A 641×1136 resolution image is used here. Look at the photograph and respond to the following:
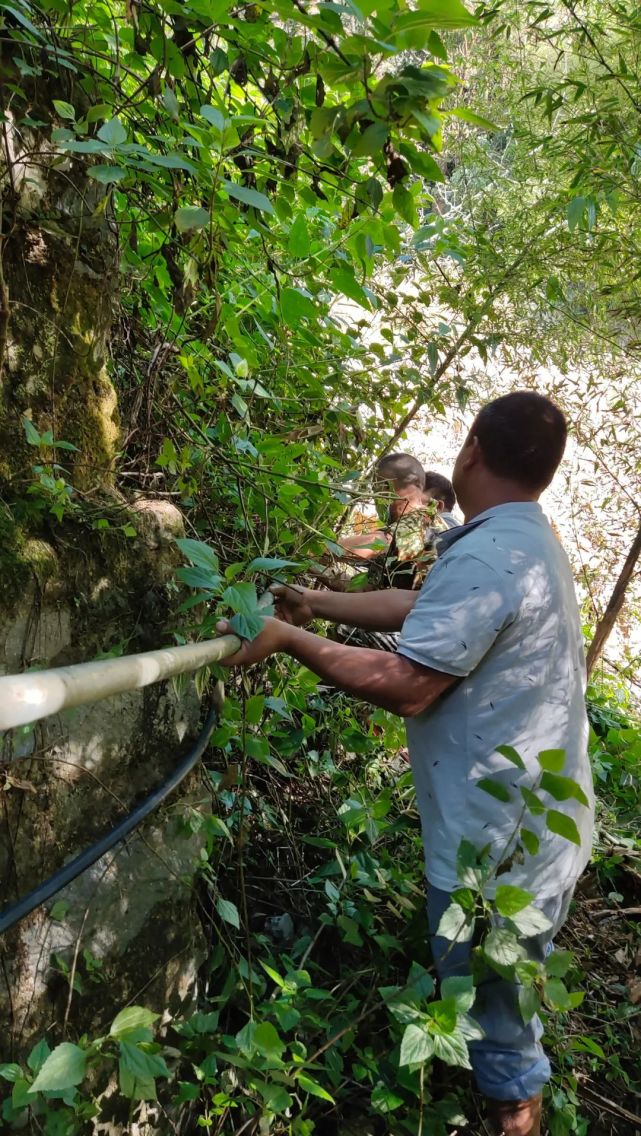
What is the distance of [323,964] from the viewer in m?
2.26

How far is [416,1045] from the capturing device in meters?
1.39

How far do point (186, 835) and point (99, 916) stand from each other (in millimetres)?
279

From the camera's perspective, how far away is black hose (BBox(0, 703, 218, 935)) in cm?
117

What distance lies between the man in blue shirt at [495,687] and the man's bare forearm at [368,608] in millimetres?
126

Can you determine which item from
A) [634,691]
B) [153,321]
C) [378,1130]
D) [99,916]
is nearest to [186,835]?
[99,916]

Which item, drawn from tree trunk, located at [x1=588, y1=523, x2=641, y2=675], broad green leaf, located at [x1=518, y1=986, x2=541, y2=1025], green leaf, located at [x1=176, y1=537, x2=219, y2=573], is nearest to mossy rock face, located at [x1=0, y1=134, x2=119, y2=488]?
green leaf, located at [x1=176, y1=537, x2=219, y2=573]

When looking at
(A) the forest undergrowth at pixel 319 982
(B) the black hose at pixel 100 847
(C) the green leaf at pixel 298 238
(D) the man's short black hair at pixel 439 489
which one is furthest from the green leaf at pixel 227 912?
(D) the man's short black hair at pixel 439 489

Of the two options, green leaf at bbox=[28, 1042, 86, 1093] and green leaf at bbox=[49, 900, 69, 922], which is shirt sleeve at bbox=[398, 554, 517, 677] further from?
green leaf at bbox=[28, 1042, 86, 1093]

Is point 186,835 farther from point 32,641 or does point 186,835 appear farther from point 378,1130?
point 378,1130

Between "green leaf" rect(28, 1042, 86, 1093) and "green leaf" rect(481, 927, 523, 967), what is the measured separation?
2.43 ft

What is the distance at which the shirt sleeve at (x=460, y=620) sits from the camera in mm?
1742

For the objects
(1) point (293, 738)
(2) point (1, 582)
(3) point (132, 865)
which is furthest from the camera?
(1) point (293, 738)

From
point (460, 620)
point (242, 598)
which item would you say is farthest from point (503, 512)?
point (242, 598)

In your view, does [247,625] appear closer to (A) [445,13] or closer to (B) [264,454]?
(B) [264,454]
